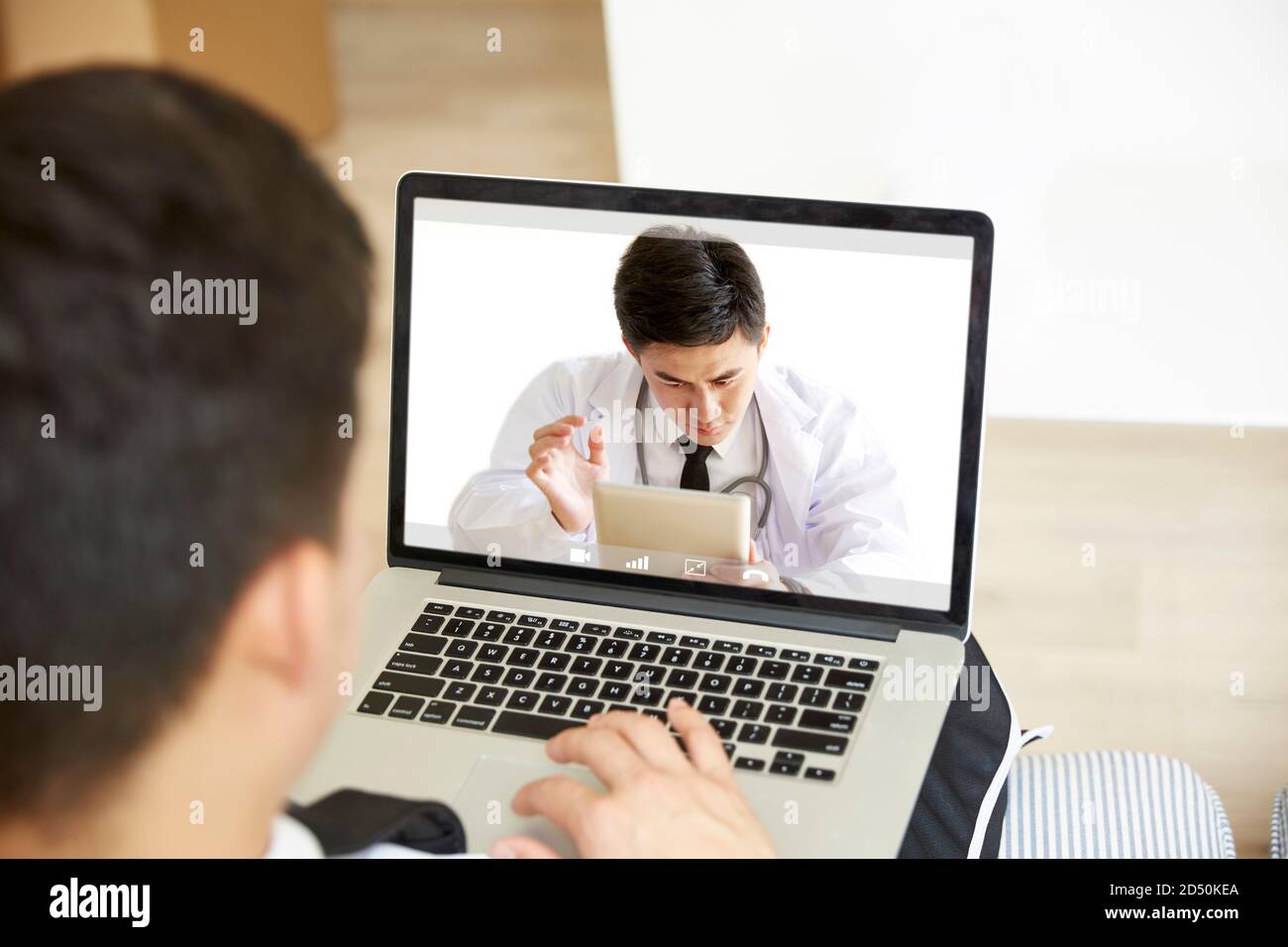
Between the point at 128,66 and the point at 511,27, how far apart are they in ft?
10.1

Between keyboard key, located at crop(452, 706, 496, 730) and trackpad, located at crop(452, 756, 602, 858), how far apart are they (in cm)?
3

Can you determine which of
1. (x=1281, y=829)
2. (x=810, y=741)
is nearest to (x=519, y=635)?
(x=810, y=741)

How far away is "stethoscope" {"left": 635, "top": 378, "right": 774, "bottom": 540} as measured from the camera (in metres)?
0.93

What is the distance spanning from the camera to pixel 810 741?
80 centimetres

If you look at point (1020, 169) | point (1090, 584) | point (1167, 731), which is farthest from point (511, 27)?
point (1167, 731)

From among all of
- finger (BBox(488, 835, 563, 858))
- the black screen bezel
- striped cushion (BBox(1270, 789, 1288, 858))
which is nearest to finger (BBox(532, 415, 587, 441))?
the black screen bezel

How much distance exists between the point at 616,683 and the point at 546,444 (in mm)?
191

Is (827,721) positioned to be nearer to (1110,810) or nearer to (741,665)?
(741,665)

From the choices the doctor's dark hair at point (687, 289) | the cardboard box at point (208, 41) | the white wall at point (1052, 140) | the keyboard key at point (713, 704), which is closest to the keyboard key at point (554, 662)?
the keyboard key at point (713, 704)

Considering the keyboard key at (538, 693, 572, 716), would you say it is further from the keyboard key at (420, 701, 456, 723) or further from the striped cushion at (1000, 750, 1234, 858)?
the striped cushion at (1000, 750, 1234, 858)

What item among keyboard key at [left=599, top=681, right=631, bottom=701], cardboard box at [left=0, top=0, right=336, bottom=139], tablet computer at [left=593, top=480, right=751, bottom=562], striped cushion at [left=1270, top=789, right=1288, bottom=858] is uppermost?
cardboard box at [left=0, top=0, right=336, bottom=139]

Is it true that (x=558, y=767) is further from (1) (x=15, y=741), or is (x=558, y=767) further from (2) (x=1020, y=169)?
(2) (x=1020, y=169)

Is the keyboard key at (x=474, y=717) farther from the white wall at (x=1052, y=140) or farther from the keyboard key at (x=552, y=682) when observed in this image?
→ the white wall at (x=1052, y=140)

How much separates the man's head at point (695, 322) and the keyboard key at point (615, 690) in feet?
0.66
